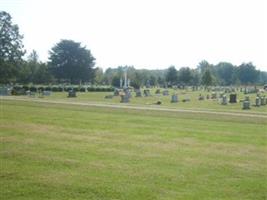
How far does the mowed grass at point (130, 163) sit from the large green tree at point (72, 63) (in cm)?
9205

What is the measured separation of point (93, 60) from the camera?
110688 millimetres

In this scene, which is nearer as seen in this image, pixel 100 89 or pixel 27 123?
pixel 27 123

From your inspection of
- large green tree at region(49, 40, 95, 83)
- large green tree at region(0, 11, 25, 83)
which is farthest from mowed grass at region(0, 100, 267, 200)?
large green tree at region(49, 40, 95, 83)

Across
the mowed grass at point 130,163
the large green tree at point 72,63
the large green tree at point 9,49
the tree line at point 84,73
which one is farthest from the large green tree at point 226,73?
the mowed grass at point 130,163

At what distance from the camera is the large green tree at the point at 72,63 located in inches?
4205

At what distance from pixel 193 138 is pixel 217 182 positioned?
18.8 ft

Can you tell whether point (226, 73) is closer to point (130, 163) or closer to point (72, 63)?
point (72, 63)

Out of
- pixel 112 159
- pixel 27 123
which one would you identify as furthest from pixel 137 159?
pixel 27 123

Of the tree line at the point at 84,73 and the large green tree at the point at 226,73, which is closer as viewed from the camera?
the tree line at the point at 84,73

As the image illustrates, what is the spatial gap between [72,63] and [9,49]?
2997 centimetres

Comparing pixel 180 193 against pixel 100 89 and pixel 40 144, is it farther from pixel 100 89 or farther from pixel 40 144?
pixel 100 89

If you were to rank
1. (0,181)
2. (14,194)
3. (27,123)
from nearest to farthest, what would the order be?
(14,194)
(0,181)
(27,123)

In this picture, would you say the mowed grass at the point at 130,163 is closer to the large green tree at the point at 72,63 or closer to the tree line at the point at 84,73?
the tree line at the point at 84,73

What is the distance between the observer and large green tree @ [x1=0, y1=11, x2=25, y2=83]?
75.9 meters
